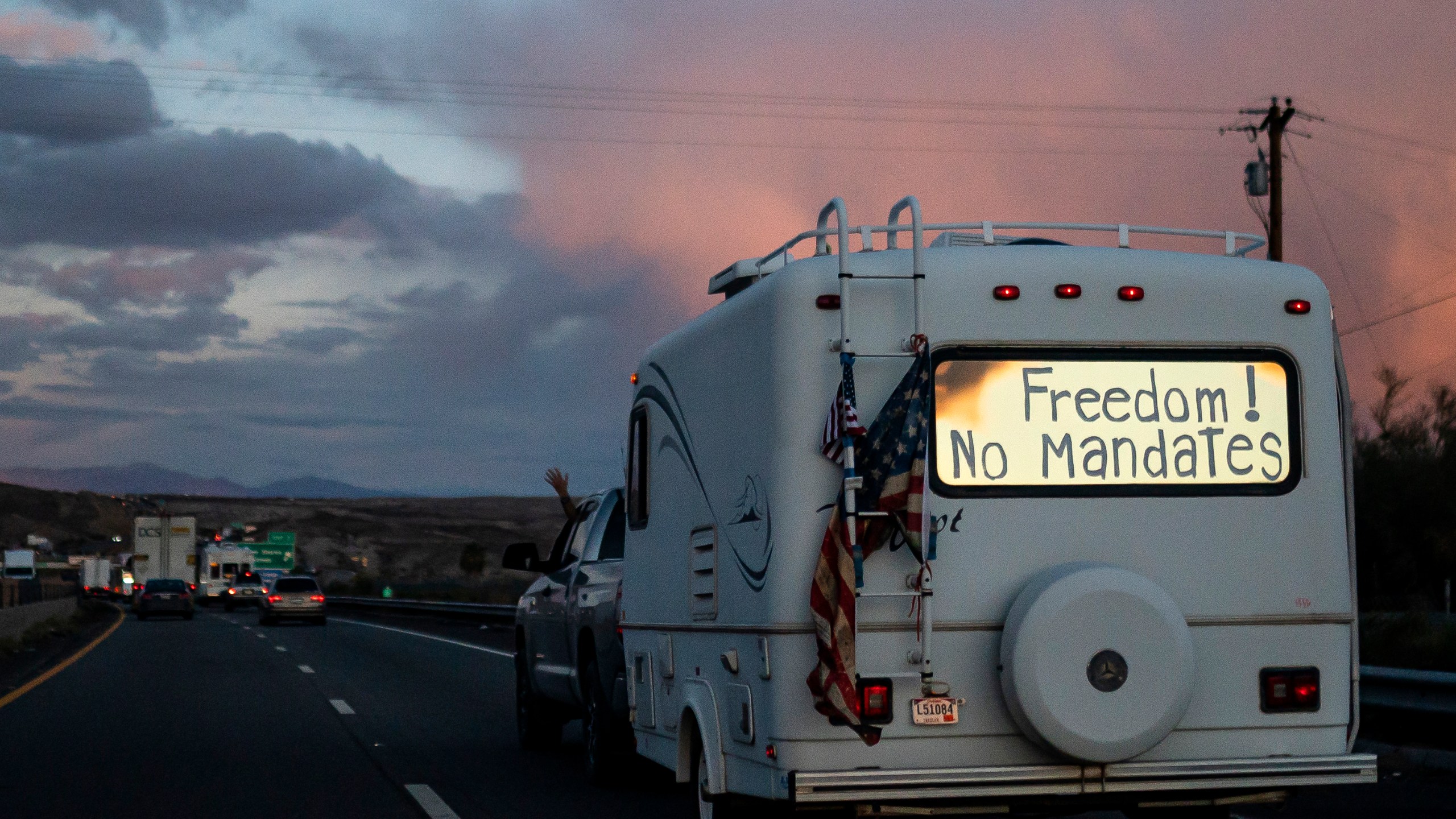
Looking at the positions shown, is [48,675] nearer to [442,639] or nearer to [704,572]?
[442,639]

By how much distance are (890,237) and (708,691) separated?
2.24m

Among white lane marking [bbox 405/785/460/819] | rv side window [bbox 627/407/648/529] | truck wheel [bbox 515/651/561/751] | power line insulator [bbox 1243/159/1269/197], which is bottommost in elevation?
white lane marking [bbox 405/785/460/819]

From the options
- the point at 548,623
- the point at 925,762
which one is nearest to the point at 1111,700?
the point at 925,762

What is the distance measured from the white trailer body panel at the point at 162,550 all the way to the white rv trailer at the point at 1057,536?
66.5 meters

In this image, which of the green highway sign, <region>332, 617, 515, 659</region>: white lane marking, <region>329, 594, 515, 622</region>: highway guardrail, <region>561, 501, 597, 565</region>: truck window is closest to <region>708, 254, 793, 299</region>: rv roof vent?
<region>561, 501, 597, 565</region>: truck window

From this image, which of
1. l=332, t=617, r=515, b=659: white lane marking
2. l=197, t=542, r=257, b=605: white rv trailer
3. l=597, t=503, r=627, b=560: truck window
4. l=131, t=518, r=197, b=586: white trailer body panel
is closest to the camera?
l=597, t=503, r=627, b=560: truck window

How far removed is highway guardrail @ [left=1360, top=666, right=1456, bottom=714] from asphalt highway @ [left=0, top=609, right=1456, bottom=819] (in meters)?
0.47

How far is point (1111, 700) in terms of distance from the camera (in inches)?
260

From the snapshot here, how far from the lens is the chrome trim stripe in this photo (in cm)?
673

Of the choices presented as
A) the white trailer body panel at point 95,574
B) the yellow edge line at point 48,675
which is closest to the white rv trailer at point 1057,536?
the yellow edge line at point 48,675

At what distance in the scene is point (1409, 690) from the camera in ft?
35.6

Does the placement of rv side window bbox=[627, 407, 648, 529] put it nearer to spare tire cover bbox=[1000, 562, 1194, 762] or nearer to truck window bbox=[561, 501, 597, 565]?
truck window bbox=[561, 501, 597, 565]

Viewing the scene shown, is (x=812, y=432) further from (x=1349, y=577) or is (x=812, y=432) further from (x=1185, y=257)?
(x=1349, y=577)

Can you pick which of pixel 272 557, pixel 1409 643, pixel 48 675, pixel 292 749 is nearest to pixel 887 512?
pixel 292 749
